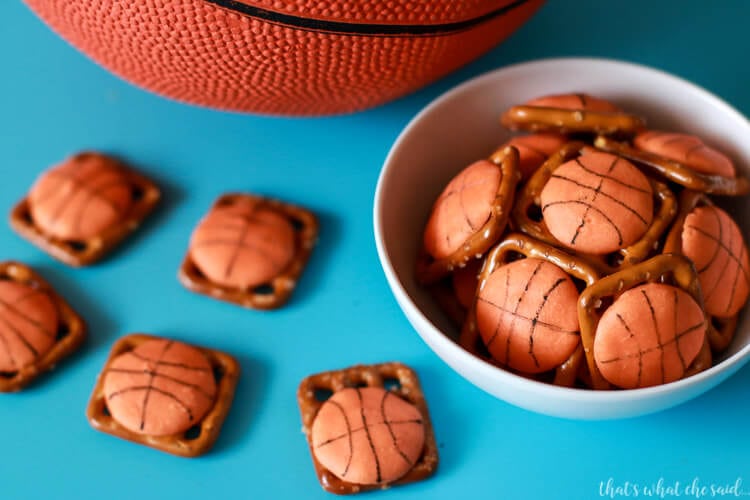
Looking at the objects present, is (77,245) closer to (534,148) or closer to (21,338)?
(21,338)

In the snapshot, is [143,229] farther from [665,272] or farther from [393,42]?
[665,272]

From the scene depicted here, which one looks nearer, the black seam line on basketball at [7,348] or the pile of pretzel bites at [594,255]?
the pile of pretzel bites at [594,255]

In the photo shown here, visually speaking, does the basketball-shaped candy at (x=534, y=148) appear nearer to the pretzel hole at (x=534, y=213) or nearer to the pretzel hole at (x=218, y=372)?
the pretzel hole at (x=534, y=213)

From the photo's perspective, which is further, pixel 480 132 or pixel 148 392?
pixel 480 132

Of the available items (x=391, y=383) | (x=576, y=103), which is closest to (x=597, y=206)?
(x=576, y=103)

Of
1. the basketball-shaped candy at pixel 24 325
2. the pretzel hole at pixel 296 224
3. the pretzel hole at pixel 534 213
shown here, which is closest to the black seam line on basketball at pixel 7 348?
the basketball-shaped candy at pixel 24 325

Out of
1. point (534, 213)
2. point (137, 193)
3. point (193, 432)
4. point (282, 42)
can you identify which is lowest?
point (193, 432)

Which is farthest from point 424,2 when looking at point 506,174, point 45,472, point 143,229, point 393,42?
point 45,472
